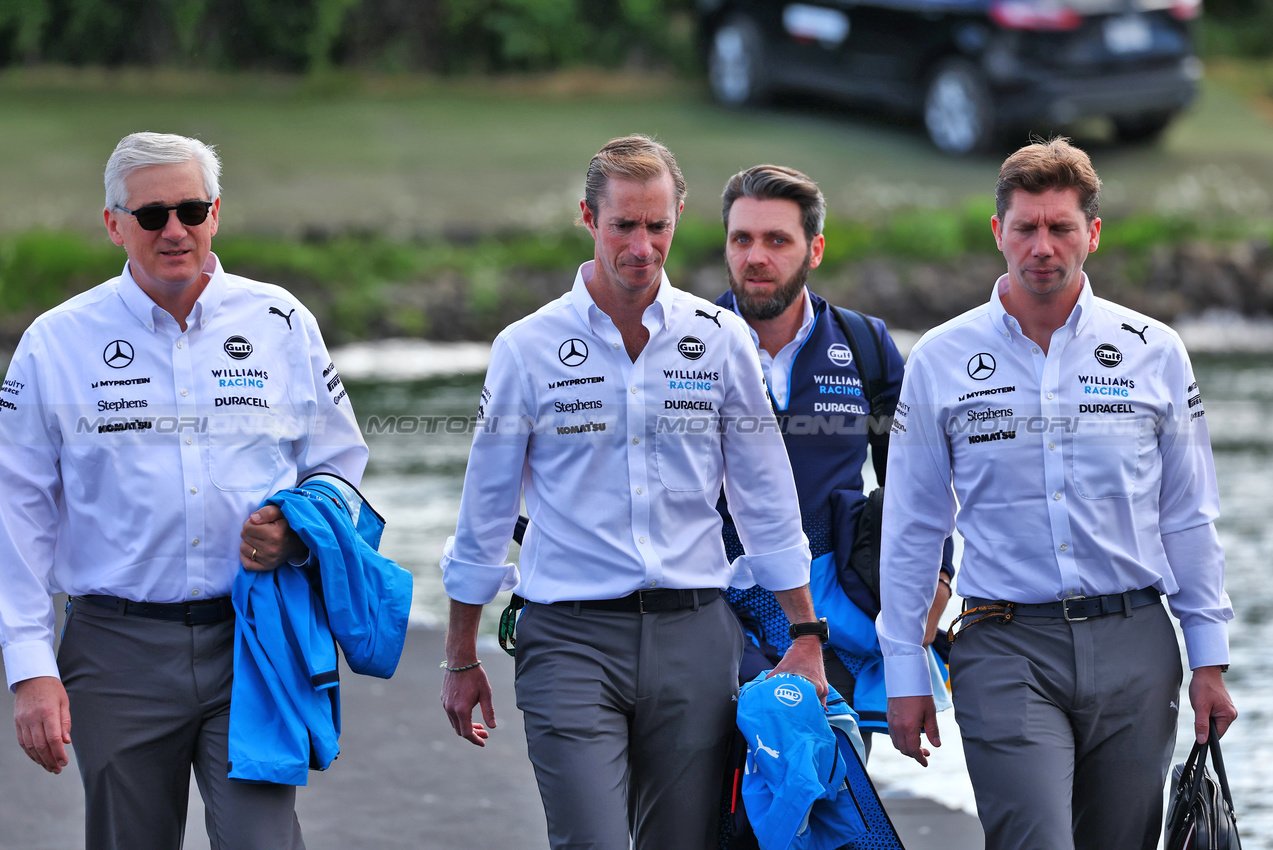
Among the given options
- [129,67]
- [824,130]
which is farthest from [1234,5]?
[129,67]

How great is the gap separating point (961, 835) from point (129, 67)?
24.2 m

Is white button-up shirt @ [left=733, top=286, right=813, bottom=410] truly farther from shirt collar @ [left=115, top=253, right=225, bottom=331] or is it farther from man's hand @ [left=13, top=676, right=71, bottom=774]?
man's hand @ [left=13, top=676, right=71, bottom=774]

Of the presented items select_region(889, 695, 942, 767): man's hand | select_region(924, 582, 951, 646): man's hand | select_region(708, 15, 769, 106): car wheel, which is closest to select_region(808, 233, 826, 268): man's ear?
select_region(924, 582, 951, 646): man's hand

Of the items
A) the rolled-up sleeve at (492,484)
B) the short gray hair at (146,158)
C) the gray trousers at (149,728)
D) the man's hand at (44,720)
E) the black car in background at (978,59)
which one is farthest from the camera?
the black car in background at (978,59)

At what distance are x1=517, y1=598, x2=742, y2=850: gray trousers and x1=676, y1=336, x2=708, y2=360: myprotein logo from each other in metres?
0.62

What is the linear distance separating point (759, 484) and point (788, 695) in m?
0.53

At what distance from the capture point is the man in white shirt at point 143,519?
3604 mm

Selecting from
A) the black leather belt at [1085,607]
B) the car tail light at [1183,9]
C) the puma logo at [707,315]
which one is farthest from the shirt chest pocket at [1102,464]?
the car tail light at [1183,9]

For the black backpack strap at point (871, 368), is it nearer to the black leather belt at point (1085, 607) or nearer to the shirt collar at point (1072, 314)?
the shirt collar at point (1072, 314)

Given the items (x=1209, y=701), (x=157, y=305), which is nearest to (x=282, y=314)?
(x=157, y=305)

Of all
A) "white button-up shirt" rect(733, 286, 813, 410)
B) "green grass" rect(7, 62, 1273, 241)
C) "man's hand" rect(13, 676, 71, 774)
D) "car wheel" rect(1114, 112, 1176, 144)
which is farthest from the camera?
"car wheel" rect(1114, 112, 1176, 144)

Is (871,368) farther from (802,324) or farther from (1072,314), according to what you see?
(1072,314)

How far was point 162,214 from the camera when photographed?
369 centimetres

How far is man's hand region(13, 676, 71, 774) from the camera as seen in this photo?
348 centimetres
